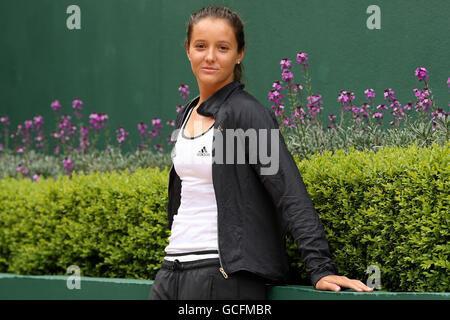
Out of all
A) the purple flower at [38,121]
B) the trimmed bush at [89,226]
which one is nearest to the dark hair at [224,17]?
the trimmed bush at [89,226]

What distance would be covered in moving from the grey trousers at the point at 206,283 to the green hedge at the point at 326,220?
32.0 inches

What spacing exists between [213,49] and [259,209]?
830 mm

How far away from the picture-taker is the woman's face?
3.24 metres

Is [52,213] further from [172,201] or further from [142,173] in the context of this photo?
[172,201]

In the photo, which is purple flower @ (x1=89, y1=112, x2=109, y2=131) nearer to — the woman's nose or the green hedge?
the green hedge

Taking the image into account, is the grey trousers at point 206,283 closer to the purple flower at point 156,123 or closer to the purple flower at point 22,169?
the purple flower at point 156,123

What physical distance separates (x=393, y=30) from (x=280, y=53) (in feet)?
4.28

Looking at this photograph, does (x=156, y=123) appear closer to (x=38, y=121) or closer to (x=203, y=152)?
(x=38, y=121)

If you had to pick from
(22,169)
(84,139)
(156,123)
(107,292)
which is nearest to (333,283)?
(107,292)

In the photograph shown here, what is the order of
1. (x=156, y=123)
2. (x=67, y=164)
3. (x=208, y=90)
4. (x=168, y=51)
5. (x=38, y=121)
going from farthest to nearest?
(x=38, y=121) < (x=168, y=51) < (x=156, y=123) < (x=67, y=164) < (x=208, y=90)

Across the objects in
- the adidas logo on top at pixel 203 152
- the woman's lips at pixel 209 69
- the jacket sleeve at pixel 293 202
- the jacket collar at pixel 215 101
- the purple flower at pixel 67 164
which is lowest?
the purple flower at pixel 67 164

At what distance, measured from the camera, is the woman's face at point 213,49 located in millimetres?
3236

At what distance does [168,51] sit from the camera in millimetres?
8070
